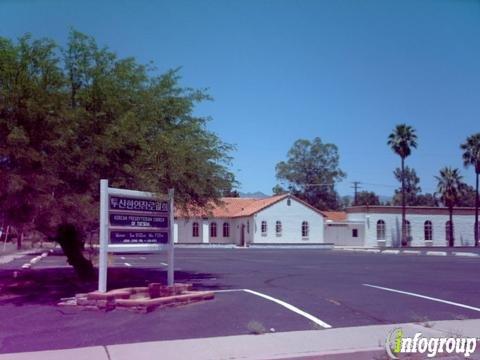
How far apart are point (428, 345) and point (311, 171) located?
9454cm

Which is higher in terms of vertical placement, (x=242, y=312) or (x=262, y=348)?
(x=242, y=312)

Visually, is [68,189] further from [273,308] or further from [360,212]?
[360,212]

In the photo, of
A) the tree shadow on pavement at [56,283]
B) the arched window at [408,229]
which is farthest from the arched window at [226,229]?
the tree shadow on pavement at [56,283]

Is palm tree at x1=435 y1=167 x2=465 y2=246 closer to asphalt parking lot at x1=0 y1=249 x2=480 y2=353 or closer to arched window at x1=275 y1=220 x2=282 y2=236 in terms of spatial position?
arched window at x1=275 y1=220 x2=282 y2=236

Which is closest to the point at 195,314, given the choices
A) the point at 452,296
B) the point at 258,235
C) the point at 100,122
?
the point at 100,122

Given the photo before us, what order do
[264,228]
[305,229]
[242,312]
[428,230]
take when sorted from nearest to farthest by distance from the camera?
1. [242,312]
2. [264,228]
3. [305,229]
4. [428,230]

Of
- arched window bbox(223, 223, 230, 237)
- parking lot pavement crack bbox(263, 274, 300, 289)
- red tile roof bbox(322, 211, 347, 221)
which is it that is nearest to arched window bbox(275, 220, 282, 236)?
arched window bbox(223, 223, 230, 237)

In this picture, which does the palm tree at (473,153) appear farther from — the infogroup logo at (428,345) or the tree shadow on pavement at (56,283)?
the infogroup logo at (428,345)

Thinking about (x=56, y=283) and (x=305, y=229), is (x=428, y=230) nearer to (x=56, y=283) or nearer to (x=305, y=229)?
(x=305, y=229)

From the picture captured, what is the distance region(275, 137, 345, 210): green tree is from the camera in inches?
4082

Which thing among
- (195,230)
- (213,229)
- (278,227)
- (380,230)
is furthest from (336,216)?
(195,230)

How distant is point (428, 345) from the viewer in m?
9.66

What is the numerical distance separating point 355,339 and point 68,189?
7.98 metres

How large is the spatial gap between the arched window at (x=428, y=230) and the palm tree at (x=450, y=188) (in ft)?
7.48
